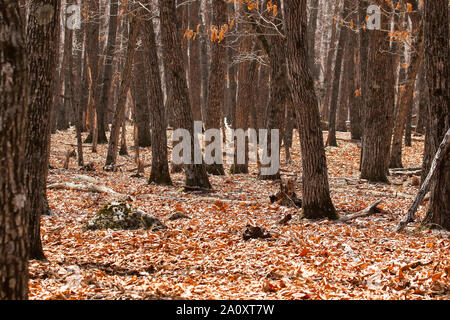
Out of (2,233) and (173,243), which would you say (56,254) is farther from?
(2,233)

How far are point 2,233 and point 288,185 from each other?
7804mm

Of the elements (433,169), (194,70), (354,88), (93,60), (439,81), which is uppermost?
(93,60)

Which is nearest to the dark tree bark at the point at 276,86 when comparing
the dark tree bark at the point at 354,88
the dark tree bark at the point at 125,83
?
the dark tree bark at the point at 125,83

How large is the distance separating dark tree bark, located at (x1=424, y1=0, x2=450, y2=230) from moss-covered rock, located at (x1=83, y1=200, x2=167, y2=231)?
4367 millimetres

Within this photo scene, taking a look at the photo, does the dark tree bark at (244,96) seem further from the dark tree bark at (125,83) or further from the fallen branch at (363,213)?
the fallen branch at (363,213)

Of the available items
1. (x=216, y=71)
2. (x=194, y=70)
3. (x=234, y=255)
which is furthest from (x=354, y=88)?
(x=234, y=255)

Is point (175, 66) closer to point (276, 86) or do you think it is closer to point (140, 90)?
point (276, 86)

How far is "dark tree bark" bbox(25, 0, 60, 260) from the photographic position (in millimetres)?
5496

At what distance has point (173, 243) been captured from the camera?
7387mm

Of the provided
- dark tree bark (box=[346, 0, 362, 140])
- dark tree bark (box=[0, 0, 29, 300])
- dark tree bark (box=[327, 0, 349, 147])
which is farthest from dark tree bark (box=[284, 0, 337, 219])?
dark tree bark (box=[346, 0, 362, 140])

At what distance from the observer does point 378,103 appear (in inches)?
529

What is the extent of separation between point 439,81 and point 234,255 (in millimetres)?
3912
